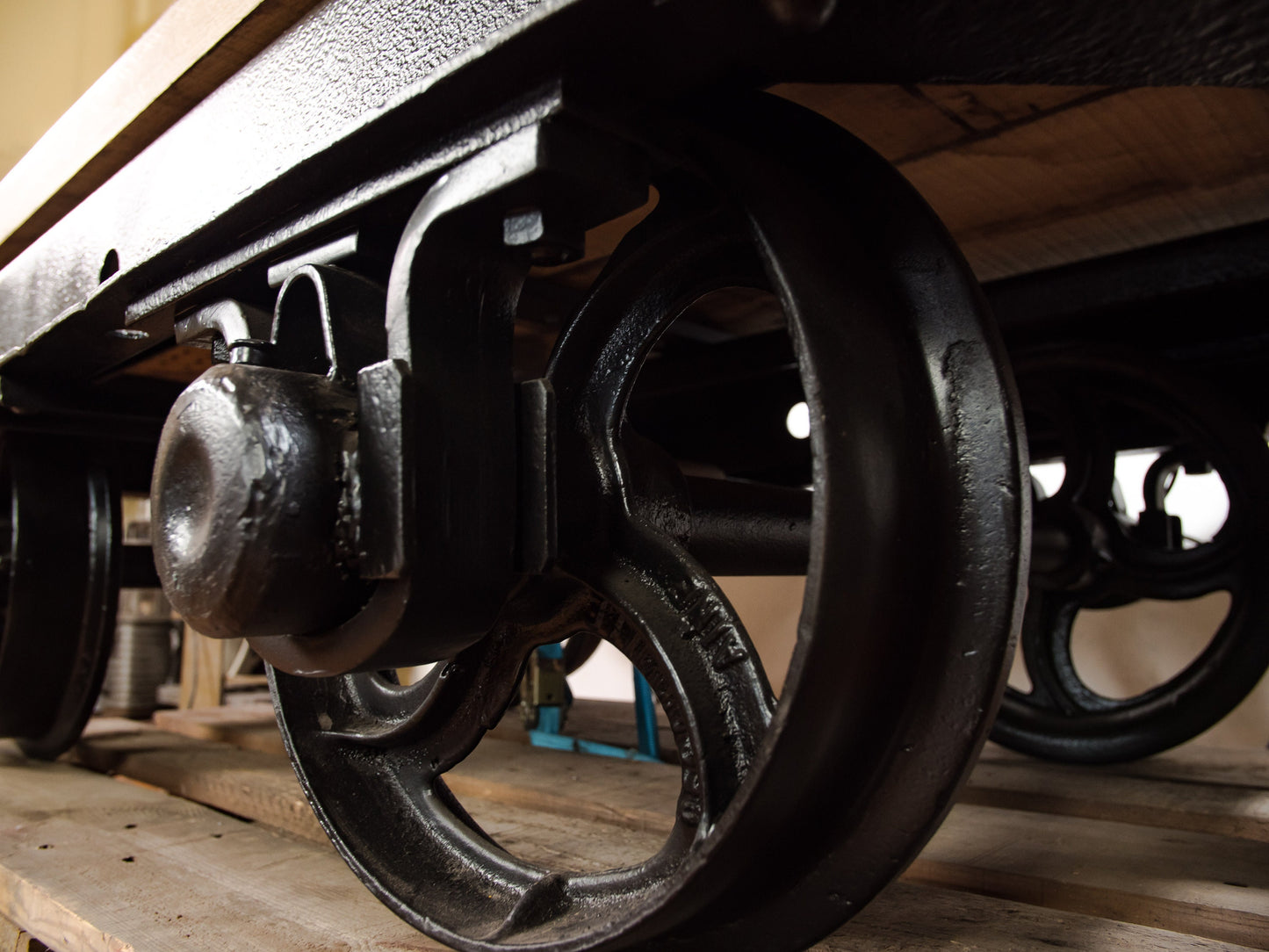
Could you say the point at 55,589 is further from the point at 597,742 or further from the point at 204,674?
the point at 204,674

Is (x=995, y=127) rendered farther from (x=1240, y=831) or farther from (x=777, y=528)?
(x=1240, y=831)

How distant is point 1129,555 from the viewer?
1.54m

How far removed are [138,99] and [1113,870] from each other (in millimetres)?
1235

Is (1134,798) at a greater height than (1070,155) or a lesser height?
lesser

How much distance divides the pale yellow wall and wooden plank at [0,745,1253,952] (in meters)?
0.94

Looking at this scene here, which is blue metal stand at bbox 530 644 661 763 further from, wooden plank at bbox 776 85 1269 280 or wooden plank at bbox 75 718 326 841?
wooden plank at bbox 776 85 1269 280

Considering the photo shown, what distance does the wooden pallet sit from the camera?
80 cm

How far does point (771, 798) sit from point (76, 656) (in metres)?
1.57

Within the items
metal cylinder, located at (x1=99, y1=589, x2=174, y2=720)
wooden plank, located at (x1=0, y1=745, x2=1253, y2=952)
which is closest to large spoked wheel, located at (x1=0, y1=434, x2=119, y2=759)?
wooden plank, located at (x1=0, y1=745, x2=1253, y2=952)

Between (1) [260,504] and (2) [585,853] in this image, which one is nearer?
(1) [260,504]

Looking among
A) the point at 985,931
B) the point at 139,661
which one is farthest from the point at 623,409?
the point at 139,661

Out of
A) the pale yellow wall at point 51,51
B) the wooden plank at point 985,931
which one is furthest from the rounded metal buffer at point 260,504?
the pale yellow wall at point 51,51

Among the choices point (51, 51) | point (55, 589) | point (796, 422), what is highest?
point (51, 51)

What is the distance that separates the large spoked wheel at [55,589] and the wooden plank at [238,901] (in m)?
0.41
